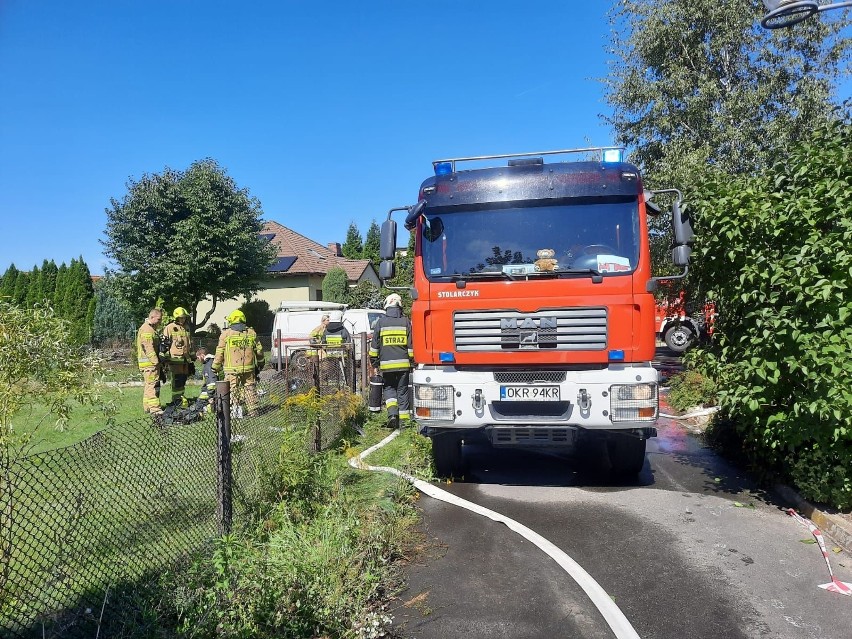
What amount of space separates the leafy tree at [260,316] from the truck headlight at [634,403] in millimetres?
26700

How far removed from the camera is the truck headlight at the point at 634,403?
18.7 feet

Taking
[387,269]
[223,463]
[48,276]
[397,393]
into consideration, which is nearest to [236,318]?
[397,393]

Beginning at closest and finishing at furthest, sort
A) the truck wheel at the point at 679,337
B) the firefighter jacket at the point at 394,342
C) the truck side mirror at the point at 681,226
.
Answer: the truck side mirror at the point at 681,226, the firefighter jacket at the point at 394,342, the truck wheel at the point at 679,337

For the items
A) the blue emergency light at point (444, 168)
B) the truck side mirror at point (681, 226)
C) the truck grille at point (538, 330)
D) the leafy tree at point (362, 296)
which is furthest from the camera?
the leafy tree at point (362, 296)

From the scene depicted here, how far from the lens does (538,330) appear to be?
5.90 m

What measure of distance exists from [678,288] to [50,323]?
6.08m

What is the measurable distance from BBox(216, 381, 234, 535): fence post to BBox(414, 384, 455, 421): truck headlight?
7.00ft

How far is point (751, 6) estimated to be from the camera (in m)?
13.0

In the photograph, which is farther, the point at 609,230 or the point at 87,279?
the point at 87,279

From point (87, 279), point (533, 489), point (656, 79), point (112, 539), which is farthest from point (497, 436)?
point (87, 279)

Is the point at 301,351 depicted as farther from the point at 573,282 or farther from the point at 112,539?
the point at 112,539

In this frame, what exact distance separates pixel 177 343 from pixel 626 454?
7.05 meters

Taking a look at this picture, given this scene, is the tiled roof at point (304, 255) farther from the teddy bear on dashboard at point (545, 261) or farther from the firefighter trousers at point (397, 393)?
the teddy bear on dashboard at point (545, 261)

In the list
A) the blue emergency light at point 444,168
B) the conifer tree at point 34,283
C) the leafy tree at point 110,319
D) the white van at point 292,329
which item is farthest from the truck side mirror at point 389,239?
the conifer tree at point 34,283
